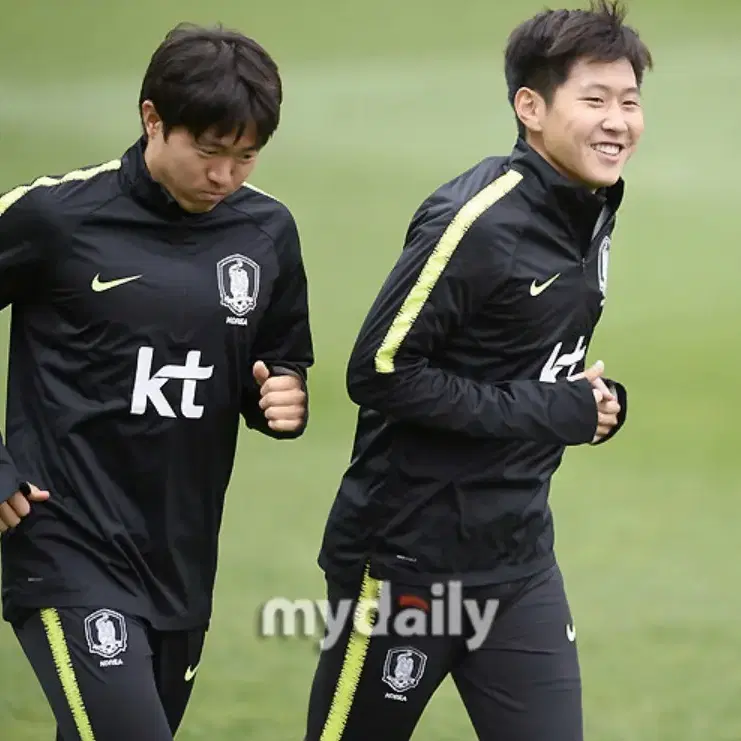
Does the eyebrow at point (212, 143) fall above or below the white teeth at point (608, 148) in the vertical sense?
below

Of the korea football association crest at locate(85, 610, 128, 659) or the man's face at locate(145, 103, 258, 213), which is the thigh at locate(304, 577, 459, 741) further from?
the man's face at locate(145, 103, 258, 213)

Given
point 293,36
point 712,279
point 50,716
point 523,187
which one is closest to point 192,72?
point 523,187

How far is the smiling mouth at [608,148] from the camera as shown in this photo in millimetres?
2736

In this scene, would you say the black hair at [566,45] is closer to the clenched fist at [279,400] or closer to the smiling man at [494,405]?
the smiling man at [494,405]

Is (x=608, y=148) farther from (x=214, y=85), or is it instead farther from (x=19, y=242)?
(x=19, y=242)

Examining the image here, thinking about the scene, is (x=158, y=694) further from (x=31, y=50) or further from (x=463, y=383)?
(x=31, y=50)

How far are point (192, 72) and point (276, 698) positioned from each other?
192 centimetres

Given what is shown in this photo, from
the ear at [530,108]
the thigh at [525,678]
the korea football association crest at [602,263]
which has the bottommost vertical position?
the thigh at [525,678]

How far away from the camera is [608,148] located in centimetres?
274

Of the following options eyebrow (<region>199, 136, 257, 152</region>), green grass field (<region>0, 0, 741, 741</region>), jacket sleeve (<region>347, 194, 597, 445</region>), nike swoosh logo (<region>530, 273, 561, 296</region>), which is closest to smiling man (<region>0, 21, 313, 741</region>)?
eyebrow (<region>199, 136, 257, 152</region>)

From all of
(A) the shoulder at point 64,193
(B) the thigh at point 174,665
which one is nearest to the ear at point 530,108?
(A) the shoulder at point 64,193

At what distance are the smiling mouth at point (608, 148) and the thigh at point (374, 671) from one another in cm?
77

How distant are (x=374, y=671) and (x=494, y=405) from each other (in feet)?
1.61

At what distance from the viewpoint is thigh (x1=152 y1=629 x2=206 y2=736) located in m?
2.70
